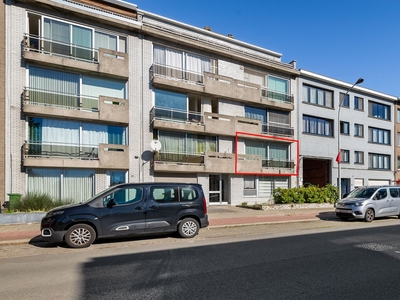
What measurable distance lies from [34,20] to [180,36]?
7913 millimetres

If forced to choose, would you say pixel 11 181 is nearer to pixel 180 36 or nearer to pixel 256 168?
pixel 180 36

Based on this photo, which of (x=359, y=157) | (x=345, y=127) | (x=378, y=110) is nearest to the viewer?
(x=345, y=127)

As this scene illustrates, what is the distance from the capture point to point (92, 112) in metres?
15.6

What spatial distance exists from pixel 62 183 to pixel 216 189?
9295 millimetres

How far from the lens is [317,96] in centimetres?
2500

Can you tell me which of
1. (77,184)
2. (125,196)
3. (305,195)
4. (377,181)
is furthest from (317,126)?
(125,196)

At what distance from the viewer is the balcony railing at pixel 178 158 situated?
687 inches

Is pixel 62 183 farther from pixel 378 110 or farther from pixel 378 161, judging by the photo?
pixel 378 110

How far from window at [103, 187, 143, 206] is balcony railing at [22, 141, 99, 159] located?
7.73m

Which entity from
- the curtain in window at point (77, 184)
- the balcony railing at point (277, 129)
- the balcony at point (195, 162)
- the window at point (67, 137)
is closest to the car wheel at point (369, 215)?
the balcony at point (195, 162)

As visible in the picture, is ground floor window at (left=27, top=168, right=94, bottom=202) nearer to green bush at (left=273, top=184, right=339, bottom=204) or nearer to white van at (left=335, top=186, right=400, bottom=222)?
green bush at (left=273, top=184, right=339, bottom=204)

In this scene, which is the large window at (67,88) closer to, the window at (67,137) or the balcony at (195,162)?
the window at (67,137)

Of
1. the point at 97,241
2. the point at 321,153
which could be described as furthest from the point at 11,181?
the point at 321,153

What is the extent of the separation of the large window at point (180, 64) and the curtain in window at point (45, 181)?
797 cm
